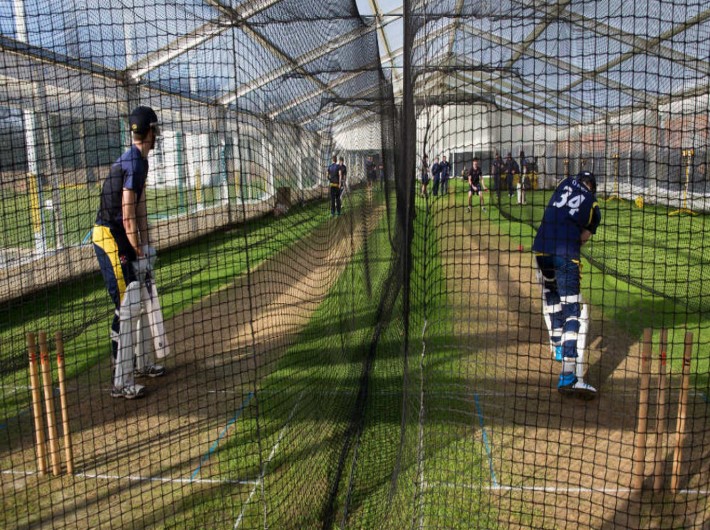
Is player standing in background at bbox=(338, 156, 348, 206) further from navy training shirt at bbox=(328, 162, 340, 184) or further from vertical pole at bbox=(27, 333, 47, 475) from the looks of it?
vertical pole at bbox=(27, 333, 47, 475)

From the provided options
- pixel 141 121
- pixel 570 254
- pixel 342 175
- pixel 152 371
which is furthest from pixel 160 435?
pixel 570 254

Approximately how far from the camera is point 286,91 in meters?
3.64

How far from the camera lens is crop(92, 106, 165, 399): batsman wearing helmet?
4074 millimetres

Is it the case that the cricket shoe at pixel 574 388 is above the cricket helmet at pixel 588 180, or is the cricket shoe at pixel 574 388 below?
below

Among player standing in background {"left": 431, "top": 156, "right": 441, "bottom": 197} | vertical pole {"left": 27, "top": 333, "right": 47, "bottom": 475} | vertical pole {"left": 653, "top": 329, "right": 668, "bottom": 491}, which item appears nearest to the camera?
vertical pole {"left": 653, "top": 329, "right": 668, "bottom": 491}

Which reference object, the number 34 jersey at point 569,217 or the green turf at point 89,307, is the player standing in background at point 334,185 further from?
the number 34 jersey at point 569,217

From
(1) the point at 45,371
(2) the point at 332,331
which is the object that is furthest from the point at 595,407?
(1) the point at 45,371

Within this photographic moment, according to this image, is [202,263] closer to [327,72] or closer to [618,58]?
[327,72]

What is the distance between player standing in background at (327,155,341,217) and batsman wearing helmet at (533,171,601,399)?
1733 mm

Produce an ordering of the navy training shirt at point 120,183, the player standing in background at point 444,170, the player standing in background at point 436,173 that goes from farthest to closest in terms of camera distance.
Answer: the player standing in background at point 436,173
the navy training shirt at point 120,183
the player standing in background at point 444,170

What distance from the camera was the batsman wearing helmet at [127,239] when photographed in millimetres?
4074

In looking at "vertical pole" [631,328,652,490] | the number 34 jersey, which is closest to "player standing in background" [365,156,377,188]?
the number 34 jersey

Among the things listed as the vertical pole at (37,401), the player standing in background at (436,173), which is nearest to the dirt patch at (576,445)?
the player standing in background at (436,173)

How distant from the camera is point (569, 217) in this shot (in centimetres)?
467
